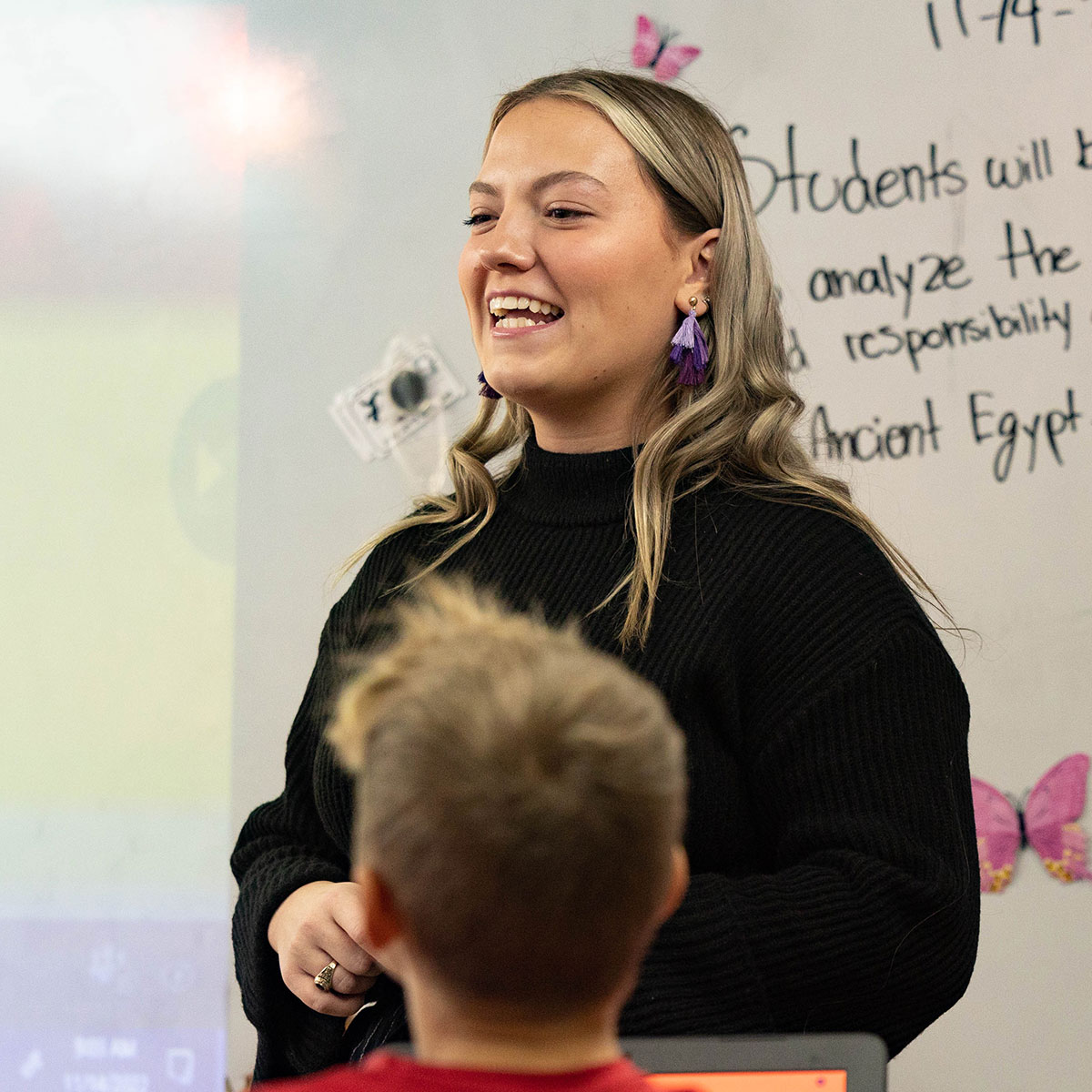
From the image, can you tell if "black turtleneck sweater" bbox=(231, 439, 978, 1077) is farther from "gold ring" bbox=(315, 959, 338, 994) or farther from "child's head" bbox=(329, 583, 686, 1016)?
"child's head" bbox=(329, 583, 686, 1016)

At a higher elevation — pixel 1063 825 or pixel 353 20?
pixel 353 20

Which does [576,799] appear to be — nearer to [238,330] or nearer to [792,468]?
[792,468]

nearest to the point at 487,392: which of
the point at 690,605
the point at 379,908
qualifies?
the point at 690,605

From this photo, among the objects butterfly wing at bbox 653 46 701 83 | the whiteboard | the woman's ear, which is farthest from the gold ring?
butterfly wing at bbox 653 46 701 83

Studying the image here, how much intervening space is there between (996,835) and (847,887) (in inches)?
41.9

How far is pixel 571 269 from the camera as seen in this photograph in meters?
1.14

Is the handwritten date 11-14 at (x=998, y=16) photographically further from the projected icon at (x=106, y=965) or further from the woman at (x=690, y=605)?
the projected icon at (x=106, y=965)

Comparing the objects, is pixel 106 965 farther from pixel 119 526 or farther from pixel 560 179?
pixel 560 179

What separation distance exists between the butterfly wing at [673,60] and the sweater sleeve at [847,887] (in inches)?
51.7

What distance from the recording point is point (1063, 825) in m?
1.93

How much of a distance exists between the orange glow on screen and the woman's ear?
26.2 inches

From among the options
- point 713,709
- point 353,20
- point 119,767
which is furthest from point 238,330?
point 713,709

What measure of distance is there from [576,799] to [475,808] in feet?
0.12

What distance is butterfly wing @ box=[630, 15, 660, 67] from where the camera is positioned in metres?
2.13
